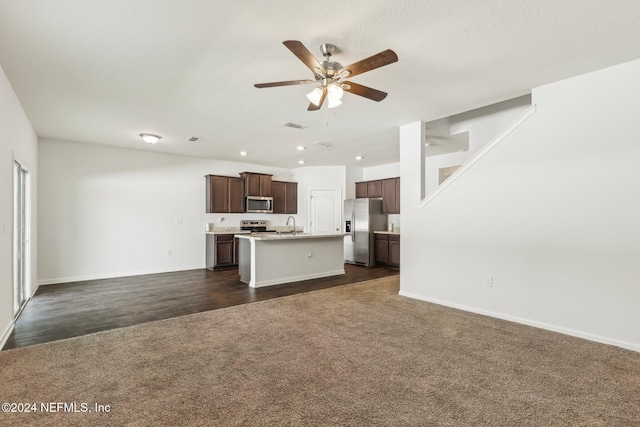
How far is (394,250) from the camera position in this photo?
7578 millimetres

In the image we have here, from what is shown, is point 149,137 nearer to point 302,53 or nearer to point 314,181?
point 302,53

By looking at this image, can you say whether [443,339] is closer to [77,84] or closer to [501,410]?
[501,410]

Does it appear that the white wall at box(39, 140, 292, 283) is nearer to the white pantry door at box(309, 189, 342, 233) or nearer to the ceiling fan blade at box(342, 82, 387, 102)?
the white pantry door at box(309, 189, 342, 233)

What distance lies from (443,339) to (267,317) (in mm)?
2007

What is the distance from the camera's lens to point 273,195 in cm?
848

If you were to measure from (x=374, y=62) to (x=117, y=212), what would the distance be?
6181 millimetres

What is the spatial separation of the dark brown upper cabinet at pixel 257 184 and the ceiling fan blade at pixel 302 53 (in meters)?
5.59

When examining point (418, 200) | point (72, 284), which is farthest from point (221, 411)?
point (72, 284)

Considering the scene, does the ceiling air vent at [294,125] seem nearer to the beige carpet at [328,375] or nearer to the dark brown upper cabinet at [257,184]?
the beige carpet at [328,375]

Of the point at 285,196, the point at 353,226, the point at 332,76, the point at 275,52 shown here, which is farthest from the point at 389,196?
the point at 275,52

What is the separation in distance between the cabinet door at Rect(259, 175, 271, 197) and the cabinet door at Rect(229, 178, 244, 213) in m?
0.51

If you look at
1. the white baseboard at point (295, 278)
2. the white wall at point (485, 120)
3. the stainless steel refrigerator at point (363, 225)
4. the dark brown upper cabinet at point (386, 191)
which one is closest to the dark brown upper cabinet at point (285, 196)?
the stainless steel refrigerator at point (363, 225)

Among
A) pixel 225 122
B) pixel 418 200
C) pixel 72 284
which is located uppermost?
pixel 225 122

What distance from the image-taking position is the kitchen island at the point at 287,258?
5.50m
